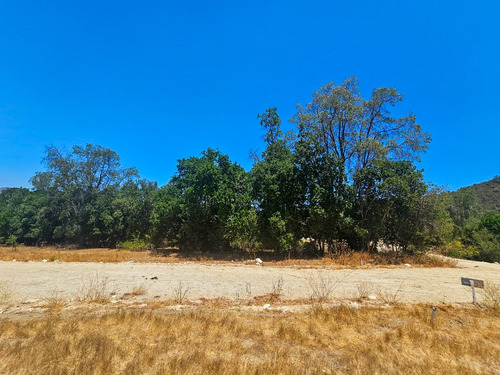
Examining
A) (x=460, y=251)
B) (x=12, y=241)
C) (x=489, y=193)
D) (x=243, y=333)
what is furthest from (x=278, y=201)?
(x=489, y=193)

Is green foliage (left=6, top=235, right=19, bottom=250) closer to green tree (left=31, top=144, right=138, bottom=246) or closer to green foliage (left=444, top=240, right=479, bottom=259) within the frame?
green tree (left=31, top=144, right=138, bottom=246)

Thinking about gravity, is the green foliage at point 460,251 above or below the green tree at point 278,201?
below

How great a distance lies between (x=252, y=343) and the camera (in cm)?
393

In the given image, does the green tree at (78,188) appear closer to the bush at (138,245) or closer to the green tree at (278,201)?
the bush at (138,245)

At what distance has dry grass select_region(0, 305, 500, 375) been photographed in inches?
125

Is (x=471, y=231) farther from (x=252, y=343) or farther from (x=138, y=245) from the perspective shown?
(x=138, y=245)

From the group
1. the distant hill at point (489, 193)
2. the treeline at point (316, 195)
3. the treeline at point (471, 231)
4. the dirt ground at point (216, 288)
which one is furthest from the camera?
the distant hill at point (489, 193)

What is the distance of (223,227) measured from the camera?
58.8 feet

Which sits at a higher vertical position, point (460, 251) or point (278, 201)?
point (278, 201)

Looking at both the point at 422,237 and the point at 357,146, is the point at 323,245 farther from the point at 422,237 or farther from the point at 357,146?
the point at 357,146

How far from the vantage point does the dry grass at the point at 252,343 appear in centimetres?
318

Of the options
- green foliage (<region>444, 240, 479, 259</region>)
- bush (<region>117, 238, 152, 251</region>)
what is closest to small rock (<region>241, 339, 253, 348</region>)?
bush (<region>117, 238, 152, 251</region>)

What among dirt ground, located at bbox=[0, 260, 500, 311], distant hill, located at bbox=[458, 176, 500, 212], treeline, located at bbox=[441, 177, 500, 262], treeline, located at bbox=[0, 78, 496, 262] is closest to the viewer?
dirt ground, located at bbox=[0, 260, 500, 311]

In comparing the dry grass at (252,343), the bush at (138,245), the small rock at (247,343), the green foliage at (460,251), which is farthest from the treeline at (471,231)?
the bush at (138,245)
